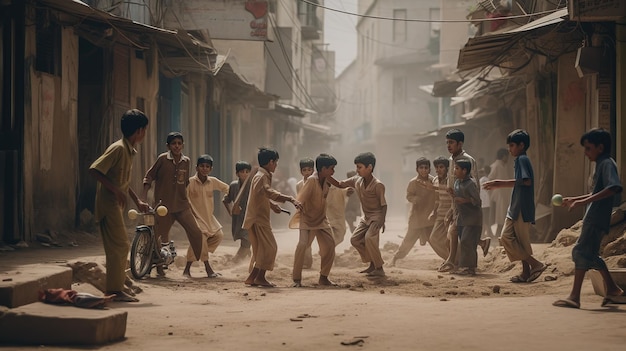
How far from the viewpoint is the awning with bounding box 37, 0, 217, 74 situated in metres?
12.5

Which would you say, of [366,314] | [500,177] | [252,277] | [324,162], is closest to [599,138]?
[366,314]

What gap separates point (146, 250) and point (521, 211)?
13.8 ft

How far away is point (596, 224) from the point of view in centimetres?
786

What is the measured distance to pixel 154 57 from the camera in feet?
58.6

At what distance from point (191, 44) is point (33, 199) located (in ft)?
18.6

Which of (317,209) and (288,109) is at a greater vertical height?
(288,109)

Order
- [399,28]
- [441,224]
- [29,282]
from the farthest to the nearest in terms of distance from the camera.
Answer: [399,28] → [441,224] → [29,282]

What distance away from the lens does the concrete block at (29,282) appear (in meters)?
6.46

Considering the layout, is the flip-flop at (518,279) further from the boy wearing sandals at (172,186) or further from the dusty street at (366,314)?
the boy wearing sandals at (172,186)

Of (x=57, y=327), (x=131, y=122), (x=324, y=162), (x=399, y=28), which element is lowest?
(x=57, y=327)

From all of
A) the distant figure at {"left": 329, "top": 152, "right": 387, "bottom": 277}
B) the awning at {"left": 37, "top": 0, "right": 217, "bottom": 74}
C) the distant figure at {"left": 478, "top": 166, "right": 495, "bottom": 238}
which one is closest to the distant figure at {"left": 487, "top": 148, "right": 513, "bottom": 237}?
the distant figure at {"left": 478, "top": 166, "right": 495, "bottom": 238}

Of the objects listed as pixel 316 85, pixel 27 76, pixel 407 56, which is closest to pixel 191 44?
pixel 27 76

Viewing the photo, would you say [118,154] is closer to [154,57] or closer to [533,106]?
[154,57]

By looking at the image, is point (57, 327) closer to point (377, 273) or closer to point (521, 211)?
point (377, 273)
